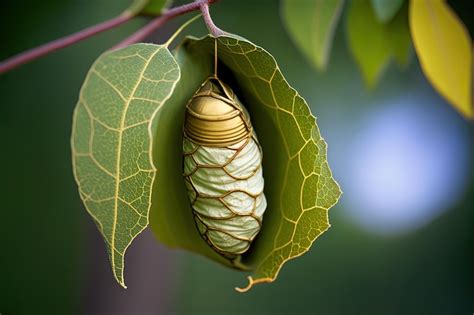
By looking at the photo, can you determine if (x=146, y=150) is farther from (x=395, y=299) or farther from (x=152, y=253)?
(x=395, y=299)

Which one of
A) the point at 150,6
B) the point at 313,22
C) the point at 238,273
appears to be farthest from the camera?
the point at 238,273

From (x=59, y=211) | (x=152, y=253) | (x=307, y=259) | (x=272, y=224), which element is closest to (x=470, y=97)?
(x=272, y=224)

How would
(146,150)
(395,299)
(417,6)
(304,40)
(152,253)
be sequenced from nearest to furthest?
(146,150), (417,6), (304,40), (152,253), (395,299)

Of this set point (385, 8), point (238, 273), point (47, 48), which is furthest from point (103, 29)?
point (238, 273)

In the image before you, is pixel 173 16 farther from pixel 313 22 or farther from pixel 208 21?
pixel 313 22

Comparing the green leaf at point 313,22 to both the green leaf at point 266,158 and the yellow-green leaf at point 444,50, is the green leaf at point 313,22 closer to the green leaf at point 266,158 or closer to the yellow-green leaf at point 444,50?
the yellow-green leaf at point 444,50

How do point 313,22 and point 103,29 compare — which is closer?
point 103,29

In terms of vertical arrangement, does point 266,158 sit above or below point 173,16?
below
